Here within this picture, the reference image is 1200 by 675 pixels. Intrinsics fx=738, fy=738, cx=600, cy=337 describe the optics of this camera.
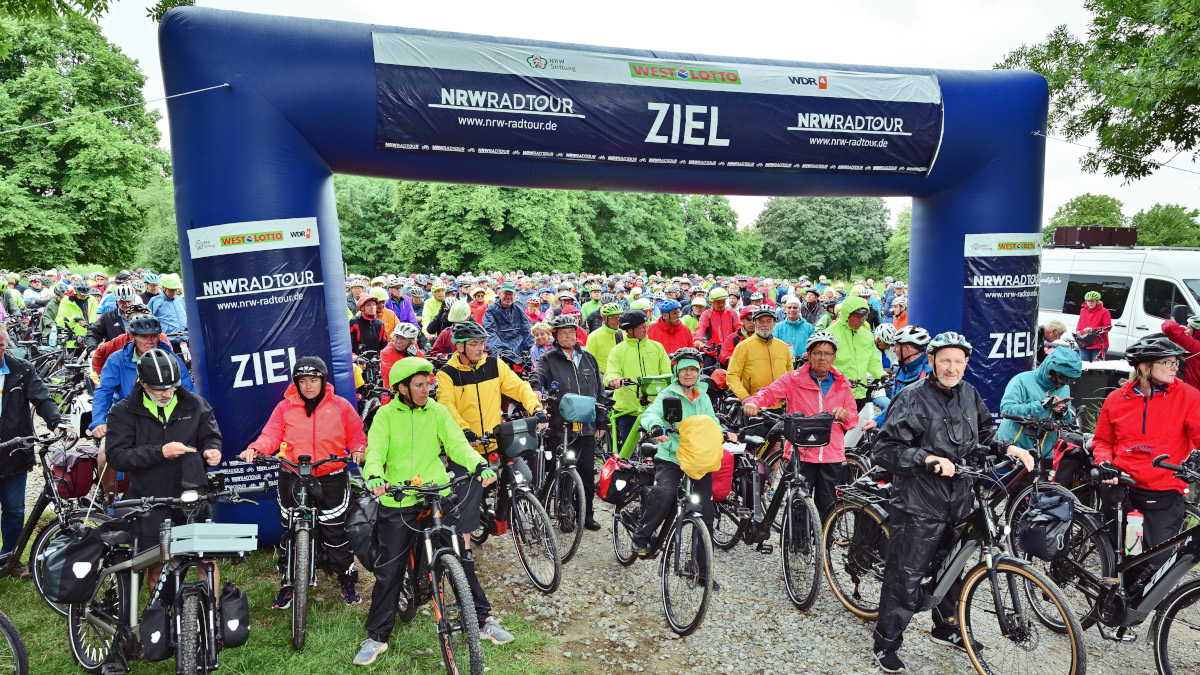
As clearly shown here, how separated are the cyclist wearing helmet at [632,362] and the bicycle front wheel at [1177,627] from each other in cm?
446

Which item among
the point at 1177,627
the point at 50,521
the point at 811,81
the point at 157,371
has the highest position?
the point at 811,81

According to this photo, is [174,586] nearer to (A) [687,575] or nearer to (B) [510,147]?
(A) [687,575]

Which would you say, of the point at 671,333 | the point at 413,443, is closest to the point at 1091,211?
the point at 671,333

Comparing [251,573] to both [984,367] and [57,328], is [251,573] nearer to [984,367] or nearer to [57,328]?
[984,367]

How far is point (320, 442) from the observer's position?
5219 mm

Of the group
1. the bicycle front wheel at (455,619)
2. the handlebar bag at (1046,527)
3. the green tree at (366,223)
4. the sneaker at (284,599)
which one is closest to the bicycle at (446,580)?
the bicycle front wheel at (455,619)

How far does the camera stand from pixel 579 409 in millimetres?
6590

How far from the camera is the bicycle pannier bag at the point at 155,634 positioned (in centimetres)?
394

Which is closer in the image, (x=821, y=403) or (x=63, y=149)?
(x=821, y=403)

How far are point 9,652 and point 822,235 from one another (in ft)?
195

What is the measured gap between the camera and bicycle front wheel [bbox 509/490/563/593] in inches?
218

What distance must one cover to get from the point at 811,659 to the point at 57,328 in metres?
14.0

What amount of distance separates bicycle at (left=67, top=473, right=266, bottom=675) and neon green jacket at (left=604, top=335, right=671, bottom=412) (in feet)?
12.8

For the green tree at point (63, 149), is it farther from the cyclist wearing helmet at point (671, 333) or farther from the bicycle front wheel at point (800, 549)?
the bicycle front wheel at point (800, 549)
